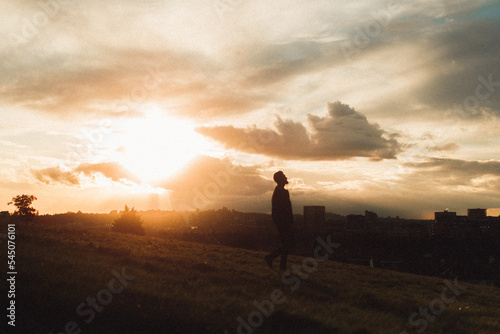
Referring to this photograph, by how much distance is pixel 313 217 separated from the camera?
74250 mm

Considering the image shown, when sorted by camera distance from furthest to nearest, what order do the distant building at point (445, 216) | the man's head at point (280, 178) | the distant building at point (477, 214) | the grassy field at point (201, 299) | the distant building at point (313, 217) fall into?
the distant building at point (477, 214), the distant building at point (445, 216), the distant building at point (313, 217), the man's head at point (280, 178), the grassy field at point (201, 299)

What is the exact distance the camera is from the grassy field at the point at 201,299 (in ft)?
28.0

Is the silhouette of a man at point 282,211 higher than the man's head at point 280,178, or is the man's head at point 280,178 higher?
the man's head at point 280,178

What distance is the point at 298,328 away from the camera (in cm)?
874

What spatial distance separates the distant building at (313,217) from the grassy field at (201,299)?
56979 millimetres

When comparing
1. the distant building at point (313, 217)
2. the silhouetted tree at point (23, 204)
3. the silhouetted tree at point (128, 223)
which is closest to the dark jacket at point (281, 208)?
the silhouetted tree at point (128, 223)

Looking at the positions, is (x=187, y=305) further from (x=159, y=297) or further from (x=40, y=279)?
(x=40, y=279)

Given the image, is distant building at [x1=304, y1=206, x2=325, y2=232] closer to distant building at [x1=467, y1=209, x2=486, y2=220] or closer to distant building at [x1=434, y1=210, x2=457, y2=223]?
distant building at [x1=434, y1=210, x2=457, y2=223]

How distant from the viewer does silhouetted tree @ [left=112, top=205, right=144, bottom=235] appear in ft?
120

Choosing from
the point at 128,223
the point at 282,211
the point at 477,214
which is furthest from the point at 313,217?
the point at 477,214

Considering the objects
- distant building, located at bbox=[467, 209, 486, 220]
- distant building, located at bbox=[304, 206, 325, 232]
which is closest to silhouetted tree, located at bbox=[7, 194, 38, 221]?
distant building, located at bbox=[304, 206, 325, 232]

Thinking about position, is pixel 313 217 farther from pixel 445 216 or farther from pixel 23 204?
pixel 445 216

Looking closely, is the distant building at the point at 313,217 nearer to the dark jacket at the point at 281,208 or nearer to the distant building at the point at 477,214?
the dark jacket at the point at 281,208

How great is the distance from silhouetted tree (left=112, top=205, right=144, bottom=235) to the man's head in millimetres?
26501
